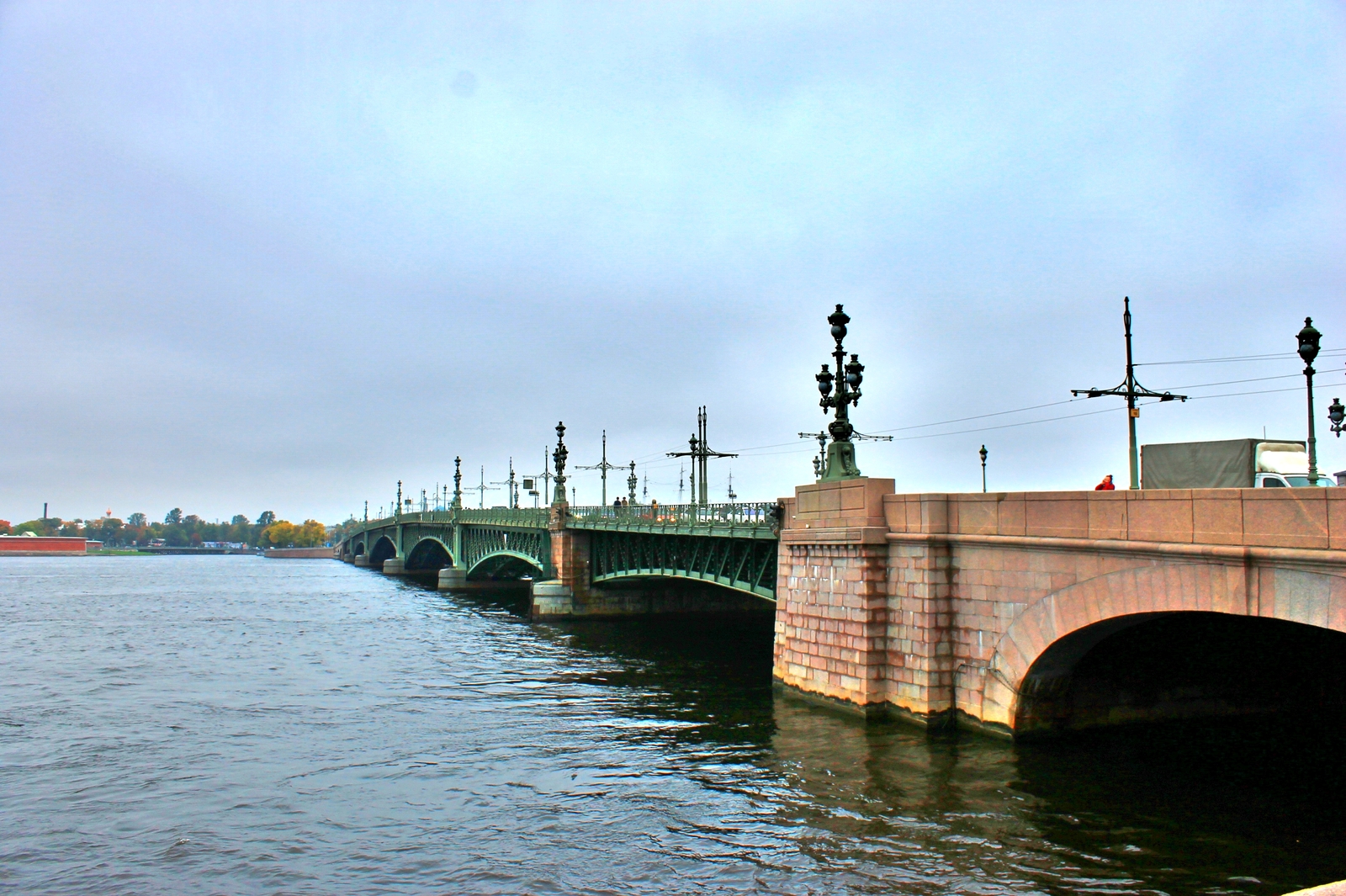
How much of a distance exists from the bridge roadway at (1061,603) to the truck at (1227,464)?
2507mm

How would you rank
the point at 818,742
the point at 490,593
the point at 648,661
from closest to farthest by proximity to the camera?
the point at 818,742 → the point at 648,661 → the point at 490,593

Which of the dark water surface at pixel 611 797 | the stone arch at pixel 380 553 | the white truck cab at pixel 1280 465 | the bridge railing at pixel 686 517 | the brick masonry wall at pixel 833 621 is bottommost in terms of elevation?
the stone arch at pixel 380 553

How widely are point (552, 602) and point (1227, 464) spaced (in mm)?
38666

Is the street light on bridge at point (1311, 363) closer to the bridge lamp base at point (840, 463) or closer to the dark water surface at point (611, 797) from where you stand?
the dark water surface at point (611, 797)

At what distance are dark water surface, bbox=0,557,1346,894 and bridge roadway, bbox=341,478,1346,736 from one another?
3.11ft

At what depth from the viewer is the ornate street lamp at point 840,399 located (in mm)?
23172

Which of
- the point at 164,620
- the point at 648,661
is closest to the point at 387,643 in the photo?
the point at 648,661

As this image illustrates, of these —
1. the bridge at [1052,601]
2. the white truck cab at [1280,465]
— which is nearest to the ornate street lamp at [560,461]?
the bridge at [1052,601]

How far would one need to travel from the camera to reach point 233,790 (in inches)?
723

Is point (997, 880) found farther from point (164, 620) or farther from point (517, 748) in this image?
point (164, 620)

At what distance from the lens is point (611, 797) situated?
56.5ft

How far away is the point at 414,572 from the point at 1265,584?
101437 millimetres

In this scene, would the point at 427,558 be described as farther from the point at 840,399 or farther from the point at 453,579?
the point at 840,399

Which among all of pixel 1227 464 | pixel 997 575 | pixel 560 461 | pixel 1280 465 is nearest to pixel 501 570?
pixel 560 461
